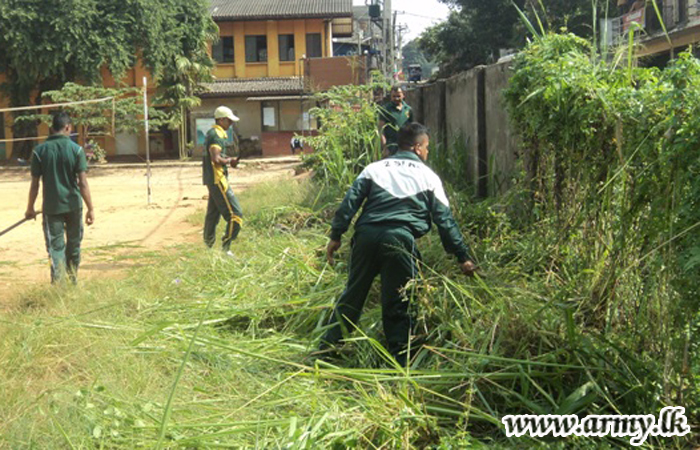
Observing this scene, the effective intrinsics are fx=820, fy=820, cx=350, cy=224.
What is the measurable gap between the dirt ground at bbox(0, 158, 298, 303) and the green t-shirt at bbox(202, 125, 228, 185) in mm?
1378

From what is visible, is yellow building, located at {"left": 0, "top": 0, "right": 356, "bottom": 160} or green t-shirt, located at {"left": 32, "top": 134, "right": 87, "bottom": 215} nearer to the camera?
green t-shirt, located at {"left": 32, "top": 134, "right": 87, "bottom": 215}

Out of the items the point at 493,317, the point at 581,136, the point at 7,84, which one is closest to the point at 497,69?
the point at 581,136

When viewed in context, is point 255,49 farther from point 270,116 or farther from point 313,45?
point 270,116

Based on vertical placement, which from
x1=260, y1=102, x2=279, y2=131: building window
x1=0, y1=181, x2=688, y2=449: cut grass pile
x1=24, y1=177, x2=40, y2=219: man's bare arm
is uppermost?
x1=260, y1=102, x2=279, y2=131: building window

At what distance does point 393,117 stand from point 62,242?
4322 millimetres

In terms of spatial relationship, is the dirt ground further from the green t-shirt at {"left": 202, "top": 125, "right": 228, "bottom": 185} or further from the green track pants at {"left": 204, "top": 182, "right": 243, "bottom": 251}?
the green t-shirt at {"left": 202, "top": 125, "right": 228, "bottom": 185}

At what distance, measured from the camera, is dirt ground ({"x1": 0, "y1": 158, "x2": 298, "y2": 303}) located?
31.6 ft

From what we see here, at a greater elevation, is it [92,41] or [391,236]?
[92,41]

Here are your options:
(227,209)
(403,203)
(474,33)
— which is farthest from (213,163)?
(474,33)

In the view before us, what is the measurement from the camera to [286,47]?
1719 inches

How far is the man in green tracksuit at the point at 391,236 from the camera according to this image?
202 inches

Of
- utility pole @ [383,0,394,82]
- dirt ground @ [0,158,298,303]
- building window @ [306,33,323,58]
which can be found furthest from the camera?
building window @ [306,33,323,58]

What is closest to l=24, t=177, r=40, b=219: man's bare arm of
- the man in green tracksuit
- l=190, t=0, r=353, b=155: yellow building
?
the man in green tracksuit

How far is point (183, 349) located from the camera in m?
5.19
